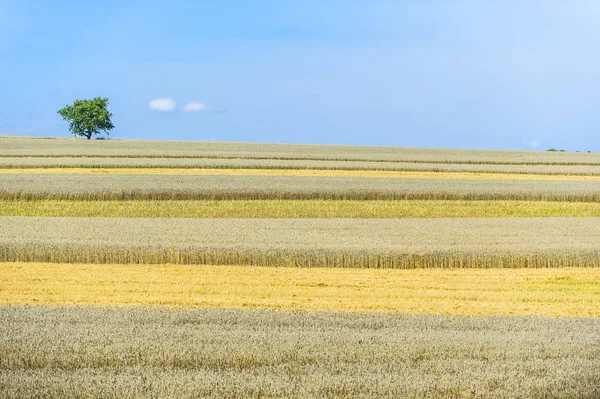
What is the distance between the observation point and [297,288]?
15883 millimetres

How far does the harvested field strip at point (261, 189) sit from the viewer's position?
29.8 m

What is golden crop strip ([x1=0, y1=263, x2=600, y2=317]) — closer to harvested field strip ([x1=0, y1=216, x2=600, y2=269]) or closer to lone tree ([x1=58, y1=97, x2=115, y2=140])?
harvested field strip ([x1=0, y1=216, x2=600, y2=269])

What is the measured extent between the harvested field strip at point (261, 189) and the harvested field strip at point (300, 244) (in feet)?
22.9

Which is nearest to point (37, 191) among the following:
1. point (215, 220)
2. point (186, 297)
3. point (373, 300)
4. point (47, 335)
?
point (215, 220)

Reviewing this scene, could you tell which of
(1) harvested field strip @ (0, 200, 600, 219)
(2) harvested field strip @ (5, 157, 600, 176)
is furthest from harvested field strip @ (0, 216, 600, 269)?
(2) harvested field strip @ (5, 157, 600, 176)

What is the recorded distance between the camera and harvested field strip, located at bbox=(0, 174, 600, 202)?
29844 millimetres

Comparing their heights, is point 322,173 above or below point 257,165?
below

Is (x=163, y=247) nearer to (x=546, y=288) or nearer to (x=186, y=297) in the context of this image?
(x=186, y=297)

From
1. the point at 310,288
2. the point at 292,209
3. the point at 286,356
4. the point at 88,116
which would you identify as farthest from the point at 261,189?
the point at 88,116

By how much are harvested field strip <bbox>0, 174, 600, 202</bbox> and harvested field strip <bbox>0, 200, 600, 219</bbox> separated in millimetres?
562

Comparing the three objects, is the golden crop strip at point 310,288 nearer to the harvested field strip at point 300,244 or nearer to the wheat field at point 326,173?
the harvested field strip at point 300,244

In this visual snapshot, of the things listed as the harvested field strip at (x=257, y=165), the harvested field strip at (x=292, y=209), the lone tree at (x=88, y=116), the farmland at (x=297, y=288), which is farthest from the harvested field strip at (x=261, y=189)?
the lone tree at (x=88, y=116)

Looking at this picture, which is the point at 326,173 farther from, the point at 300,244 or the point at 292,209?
the point at 300,244

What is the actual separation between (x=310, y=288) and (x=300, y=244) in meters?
3.51
